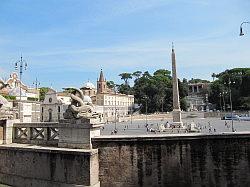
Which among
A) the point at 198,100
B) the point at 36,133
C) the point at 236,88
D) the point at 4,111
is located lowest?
the point at 36,133

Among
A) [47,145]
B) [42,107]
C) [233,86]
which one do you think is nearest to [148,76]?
[233,86]

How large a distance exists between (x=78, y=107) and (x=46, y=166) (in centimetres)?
280

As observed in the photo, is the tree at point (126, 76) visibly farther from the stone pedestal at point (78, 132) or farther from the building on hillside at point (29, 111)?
the stone pedestal at point (78, 132)

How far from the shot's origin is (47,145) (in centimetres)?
1358

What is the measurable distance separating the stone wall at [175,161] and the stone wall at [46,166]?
695 millimetres

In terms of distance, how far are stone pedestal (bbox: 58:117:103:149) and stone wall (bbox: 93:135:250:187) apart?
0.42 metres

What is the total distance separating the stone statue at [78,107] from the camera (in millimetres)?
12297

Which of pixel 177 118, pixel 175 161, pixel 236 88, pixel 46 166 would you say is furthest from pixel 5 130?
pixel 236 88

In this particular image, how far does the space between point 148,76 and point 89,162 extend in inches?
4436

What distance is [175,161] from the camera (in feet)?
38.4

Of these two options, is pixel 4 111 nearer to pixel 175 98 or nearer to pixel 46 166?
pixel 46 166

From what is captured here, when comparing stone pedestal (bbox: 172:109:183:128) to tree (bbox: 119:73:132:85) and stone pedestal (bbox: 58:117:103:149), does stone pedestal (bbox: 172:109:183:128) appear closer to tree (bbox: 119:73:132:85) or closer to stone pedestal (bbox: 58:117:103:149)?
stone pedestal (bbox: 58:117:103:149)

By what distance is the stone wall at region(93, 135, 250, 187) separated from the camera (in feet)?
37.4

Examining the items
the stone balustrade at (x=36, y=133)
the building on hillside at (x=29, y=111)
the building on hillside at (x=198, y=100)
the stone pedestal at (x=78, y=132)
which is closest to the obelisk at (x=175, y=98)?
the stone balustrade at (x=36, y=133)
